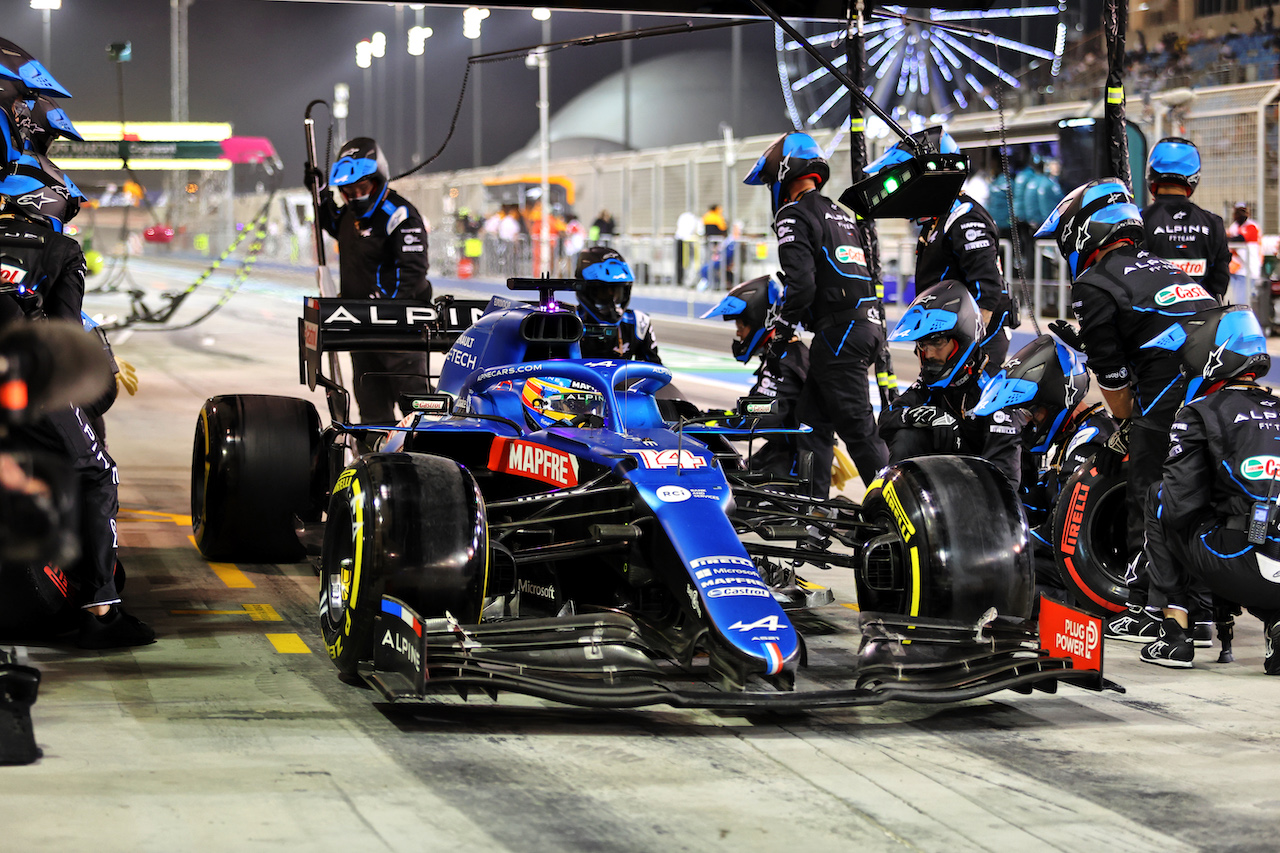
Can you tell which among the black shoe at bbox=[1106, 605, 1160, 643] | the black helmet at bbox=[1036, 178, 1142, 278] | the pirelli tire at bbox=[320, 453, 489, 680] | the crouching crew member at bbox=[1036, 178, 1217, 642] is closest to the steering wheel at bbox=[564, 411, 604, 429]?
the pirelli tire at bbox=[320, 453, 489, 680]

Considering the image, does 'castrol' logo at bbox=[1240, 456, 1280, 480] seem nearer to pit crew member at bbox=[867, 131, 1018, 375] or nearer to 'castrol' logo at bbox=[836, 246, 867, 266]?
pit crew member at bbox=[867, 131, 1018, 375]

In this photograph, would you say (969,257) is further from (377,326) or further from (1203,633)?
(377,326)

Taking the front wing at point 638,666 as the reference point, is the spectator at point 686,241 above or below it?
above

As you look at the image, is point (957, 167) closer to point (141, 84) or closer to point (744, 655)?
point (744, 655)

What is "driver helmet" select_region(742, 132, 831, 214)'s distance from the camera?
8.95m

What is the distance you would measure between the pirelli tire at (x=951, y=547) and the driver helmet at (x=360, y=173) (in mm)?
5455

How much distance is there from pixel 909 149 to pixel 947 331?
4.11 ft

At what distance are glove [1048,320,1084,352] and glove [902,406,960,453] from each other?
0.64m

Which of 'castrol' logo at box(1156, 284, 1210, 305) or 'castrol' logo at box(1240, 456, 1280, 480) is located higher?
'castrol' logo at box(1156, 284, 1210, 305)

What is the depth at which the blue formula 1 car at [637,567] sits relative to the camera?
506 centimetres

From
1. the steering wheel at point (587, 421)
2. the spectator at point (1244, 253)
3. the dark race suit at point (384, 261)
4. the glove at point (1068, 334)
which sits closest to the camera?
the steering wheel at point (587, 421)

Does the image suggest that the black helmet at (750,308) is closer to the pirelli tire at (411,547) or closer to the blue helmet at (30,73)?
the blue helmet at (30,73)

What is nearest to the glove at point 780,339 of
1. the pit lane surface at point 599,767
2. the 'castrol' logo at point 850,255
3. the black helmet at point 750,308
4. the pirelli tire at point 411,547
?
the black helmet at point 750,308

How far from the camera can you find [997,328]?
8719mm
